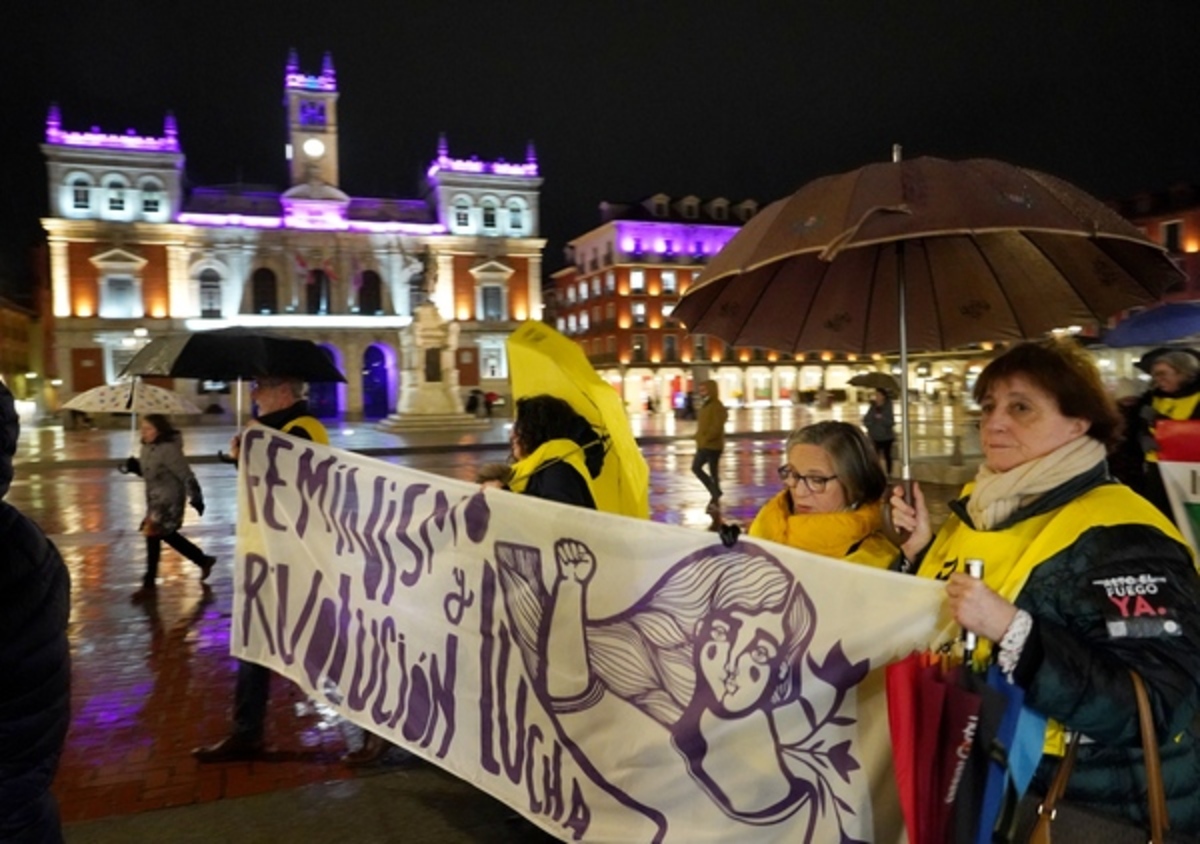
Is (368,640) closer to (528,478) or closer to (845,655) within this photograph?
(528,478)

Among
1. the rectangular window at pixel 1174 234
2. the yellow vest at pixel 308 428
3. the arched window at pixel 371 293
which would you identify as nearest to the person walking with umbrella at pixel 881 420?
the yellow vest at pixel 308 428

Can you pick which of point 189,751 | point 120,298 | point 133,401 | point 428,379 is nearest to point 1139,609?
point 189,751

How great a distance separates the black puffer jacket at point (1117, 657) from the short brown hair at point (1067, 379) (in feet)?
0.93

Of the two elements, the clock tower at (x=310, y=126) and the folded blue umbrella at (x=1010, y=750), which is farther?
the clock tower at (x=310, y=126)

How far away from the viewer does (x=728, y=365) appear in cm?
7275

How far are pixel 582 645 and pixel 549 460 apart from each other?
0.90 meters

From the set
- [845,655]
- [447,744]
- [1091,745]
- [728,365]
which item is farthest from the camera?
[728,365]

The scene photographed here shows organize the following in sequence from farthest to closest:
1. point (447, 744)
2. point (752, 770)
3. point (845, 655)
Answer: point (447, 744) < point (752, 770) < point (845, 655)

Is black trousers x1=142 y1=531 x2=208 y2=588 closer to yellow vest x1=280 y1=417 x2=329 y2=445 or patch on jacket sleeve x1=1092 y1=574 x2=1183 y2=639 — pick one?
yellow vest x1=280 y1=417 x2=329 y2=445

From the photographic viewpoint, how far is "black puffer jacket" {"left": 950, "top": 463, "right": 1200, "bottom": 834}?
1609mm

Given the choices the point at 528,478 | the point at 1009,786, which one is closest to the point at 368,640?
the point at 528,478

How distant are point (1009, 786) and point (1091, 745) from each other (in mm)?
184

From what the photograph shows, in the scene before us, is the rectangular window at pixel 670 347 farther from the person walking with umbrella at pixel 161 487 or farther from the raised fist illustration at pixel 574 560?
the raised fist illustration at pixel 574 560

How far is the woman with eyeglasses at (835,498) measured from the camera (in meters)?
2.70
